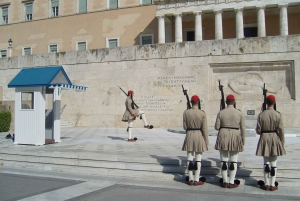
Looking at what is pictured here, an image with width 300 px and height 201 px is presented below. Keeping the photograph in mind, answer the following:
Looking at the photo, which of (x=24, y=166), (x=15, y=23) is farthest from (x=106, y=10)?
(x=24, y=166)

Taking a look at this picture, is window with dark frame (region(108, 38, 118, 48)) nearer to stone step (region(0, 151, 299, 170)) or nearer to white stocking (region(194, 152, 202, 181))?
stone step (region(0, 151, 299, 170))

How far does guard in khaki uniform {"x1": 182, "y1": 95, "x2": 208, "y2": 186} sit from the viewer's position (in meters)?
6.86

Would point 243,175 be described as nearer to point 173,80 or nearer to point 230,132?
point 230,132

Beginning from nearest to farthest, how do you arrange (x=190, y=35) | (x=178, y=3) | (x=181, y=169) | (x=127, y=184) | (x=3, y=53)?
1. (x=127, y=184)
2. (x=181, y=169)
3. (x=178, y=3)
4. (x=190, y=35)
5. (x=3, y=53)

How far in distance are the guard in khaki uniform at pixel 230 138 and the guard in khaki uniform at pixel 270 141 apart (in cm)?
42

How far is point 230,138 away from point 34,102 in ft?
25.5

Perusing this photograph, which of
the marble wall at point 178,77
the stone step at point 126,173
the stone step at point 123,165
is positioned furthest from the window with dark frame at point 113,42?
the stone step at point 126,173

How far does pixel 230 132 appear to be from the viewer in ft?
22.2

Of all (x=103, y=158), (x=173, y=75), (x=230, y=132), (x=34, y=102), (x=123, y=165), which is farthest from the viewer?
(x=173, y=75)

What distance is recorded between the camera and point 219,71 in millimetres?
18906

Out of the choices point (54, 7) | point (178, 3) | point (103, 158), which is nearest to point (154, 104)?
point (103, 158)

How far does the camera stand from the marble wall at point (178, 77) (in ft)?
58.6

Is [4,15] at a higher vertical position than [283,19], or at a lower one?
higher

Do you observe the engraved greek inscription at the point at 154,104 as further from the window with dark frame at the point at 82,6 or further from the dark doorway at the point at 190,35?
the window with dark frame at the point at 82,6
